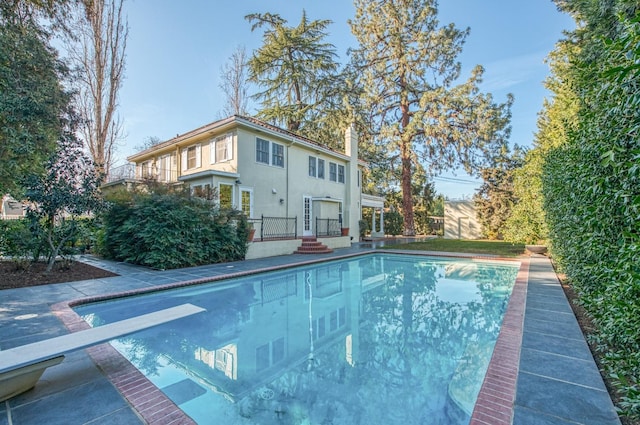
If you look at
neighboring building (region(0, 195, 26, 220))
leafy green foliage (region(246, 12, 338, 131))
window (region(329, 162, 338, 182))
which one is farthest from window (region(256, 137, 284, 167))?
leafy green foliage (region(246, 12, 338, 131))

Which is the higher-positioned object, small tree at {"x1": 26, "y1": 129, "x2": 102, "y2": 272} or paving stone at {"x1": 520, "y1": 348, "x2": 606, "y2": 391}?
small tree at {"x1": 26, "y1": 129, "x2": 102, "y2": 272}

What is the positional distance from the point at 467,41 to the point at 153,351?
26666mm

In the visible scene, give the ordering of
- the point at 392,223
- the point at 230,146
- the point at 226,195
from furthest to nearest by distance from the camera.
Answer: the point at 392,223
the point at 230,146
the point at 226,195

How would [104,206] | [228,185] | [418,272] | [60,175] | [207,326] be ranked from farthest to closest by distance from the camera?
[228,185], [418,272], [104,206], [60,175], [207,326]

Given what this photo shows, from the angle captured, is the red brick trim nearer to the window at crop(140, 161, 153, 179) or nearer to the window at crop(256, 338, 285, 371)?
the window at crop(256, 338, 285, 371)

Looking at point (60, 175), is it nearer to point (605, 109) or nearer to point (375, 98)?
point (605, 109)

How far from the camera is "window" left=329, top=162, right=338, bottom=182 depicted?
19547mm

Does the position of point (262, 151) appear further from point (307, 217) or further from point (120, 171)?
point (120, 171)

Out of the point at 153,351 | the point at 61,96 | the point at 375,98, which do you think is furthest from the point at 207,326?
the point at 375,98

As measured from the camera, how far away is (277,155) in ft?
51.2

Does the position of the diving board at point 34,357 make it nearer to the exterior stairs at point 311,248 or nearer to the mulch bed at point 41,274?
the mulch bed at point 41,274

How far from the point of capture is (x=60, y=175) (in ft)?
27.2

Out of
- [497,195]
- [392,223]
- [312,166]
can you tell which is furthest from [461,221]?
[312,166]

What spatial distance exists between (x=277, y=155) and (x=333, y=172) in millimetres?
5294
